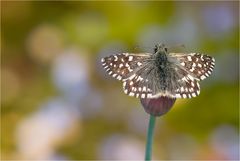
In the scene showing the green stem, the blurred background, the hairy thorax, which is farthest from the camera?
the blurred background

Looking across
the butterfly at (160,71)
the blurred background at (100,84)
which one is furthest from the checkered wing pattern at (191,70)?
the blurred background at (100,84)

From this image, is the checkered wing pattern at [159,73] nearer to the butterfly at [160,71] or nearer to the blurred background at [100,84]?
the butterfly at [160,71]

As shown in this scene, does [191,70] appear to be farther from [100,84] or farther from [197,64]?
[100,84]

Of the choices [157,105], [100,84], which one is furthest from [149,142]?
[100,84]

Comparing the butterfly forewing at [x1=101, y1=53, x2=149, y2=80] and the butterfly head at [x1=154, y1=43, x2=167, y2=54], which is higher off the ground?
the butterfly head at [x1=154, y1=43, x2=167, y2=54]

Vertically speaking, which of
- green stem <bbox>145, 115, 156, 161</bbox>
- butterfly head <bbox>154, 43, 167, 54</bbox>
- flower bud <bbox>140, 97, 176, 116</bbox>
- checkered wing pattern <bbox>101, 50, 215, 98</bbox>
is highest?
butterfly head <bbox>154, 43, 167, 54</bbox>

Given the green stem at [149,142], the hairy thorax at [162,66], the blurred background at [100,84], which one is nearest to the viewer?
the green stem at [149,142]

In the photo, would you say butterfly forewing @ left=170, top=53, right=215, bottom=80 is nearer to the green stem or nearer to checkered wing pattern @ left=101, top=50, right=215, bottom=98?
checkered wing pattern @ left=101, top=50, right=215, bottom=98

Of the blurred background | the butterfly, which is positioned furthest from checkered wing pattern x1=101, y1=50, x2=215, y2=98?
the blurred background
